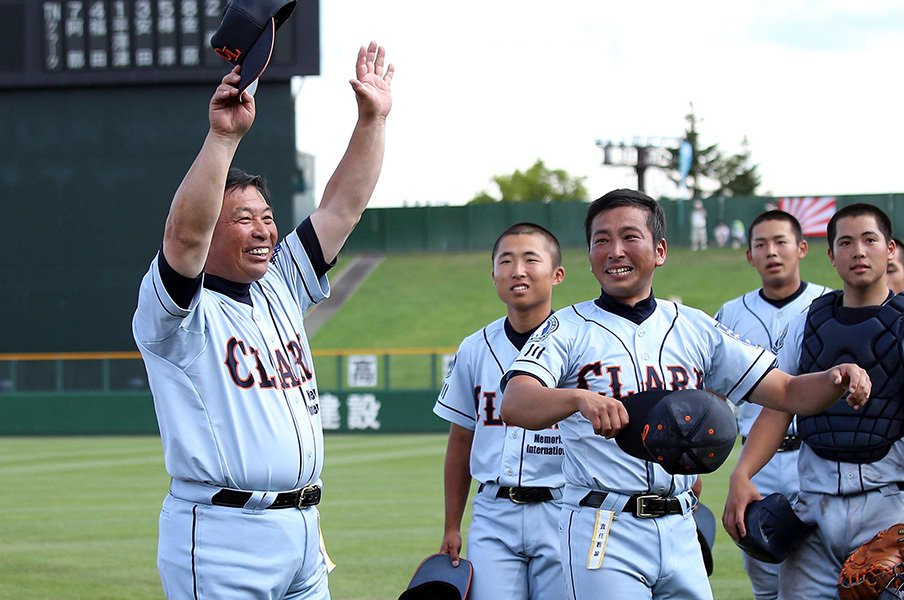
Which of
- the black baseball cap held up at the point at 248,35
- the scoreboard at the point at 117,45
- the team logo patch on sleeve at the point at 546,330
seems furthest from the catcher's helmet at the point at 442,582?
the scoreboard at the point at 117,45

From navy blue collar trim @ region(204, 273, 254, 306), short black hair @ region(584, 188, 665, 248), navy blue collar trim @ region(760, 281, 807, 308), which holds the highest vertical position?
short black hair @ region(584, 188, 665, 248)

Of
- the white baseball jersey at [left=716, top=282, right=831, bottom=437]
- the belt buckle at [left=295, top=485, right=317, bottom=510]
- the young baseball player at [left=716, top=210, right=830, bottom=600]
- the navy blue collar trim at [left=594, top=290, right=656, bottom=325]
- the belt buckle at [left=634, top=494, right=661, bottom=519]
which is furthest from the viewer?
the white baseball jersey at [left=716, top=282, right=831, bottom=437]

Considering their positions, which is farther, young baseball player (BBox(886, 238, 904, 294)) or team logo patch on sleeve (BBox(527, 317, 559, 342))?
young baseball player (BBox(886, 238, 904, 294))

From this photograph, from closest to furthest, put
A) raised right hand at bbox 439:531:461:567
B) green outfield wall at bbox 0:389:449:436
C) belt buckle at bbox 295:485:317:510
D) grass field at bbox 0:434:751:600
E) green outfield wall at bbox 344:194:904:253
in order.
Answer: belt buckle at bbox 295:485:317:510 < raised right hand at bbox 439:531:461:567 < grass field at bbox 0:434:751:600 < green outfield wall at bbox 0:389:449:436 < green outfield wall at bbox 344:194:904:253

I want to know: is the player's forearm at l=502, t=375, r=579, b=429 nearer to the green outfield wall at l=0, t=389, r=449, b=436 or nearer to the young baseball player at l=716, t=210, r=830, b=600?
the young baseball player at l=716, t=210, r=830, b=600

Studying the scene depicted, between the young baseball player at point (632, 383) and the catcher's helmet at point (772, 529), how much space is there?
91 centimetres

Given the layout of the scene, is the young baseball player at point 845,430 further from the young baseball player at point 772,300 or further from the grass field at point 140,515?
the grass field at point 140,515

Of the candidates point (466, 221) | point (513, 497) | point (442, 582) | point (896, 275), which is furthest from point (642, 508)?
point (466, 221)

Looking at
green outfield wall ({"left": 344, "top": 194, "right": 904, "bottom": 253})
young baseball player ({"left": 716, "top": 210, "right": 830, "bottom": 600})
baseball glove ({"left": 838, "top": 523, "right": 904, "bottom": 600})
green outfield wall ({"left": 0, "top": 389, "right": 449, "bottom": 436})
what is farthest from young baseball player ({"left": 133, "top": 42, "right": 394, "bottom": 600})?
green outfield wall ({"left": 344, "top": 194, "right": 904, "bottom": 253})

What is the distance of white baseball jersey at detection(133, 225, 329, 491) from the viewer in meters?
3.73

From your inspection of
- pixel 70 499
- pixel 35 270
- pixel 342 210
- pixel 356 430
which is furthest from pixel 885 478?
pixel 35 270

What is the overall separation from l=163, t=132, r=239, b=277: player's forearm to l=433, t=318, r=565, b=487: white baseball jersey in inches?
74.8

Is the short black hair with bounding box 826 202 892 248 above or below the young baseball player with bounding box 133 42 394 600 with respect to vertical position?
above

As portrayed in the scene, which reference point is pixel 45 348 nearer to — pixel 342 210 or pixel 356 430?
pixel 356 430
